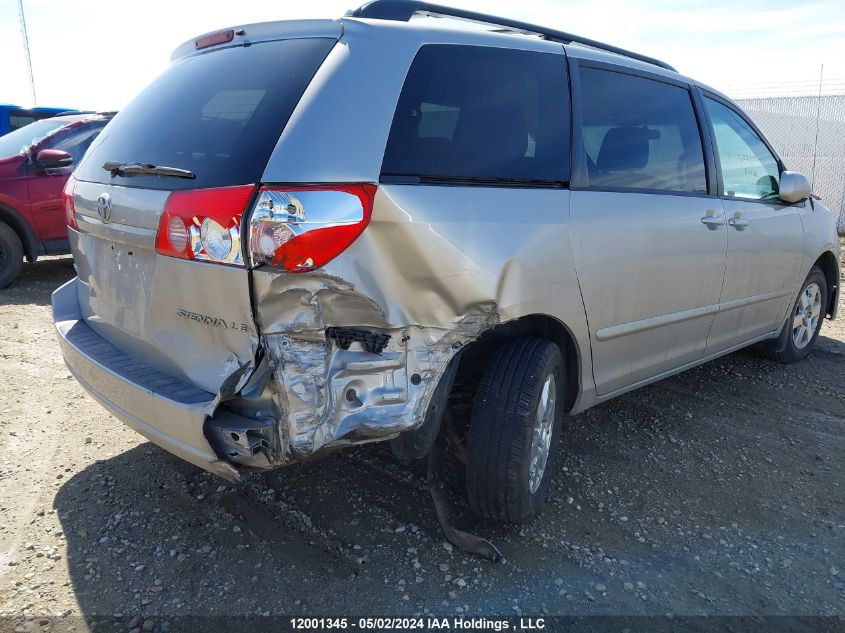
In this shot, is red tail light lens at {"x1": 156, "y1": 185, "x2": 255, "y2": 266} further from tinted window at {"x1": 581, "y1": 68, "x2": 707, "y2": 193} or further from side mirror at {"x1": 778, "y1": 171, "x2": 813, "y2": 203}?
side mirror at {"x1": 778, "y1": 171, "x2": 813, "y2": 203}

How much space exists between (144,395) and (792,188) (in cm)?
396

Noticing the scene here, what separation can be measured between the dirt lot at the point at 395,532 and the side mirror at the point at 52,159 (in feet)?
12.5

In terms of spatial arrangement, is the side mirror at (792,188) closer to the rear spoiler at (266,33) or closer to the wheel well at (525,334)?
the wheel well at (525,334)

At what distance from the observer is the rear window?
219 cm

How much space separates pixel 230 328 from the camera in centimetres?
216

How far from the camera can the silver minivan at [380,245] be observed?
210cm

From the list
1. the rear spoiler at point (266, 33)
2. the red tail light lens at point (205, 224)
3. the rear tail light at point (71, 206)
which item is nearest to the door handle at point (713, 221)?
→ the rear spoiler at point (266, 33)

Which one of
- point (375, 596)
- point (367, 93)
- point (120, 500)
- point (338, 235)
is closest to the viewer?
point (338, 235)

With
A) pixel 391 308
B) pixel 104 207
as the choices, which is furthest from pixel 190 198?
pixel 391 308

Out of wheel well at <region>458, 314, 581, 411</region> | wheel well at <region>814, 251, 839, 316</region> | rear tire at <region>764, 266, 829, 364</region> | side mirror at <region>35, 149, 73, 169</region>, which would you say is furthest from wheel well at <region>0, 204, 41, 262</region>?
wheel well at <region>814, 251, 839, 316</region>

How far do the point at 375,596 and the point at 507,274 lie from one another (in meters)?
1.24

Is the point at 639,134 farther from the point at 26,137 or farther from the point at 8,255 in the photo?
the point at 26,137

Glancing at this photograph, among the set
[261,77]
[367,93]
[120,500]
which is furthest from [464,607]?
[261,77]

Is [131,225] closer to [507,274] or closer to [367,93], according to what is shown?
[367,93]
